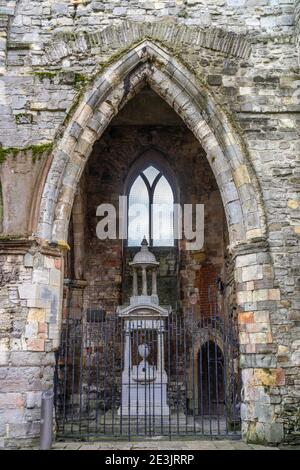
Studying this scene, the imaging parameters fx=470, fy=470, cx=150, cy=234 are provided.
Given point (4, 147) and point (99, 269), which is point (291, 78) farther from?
point (99, 269)

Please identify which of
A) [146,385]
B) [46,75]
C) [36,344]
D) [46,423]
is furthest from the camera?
[146,385]

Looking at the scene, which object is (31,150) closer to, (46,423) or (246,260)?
(246,260)

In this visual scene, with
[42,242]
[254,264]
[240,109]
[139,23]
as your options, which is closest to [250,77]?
[240,109]

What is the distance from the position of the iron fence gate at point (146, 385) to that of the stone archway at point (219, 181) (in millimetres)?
464

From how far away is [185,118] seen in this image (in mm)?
7301

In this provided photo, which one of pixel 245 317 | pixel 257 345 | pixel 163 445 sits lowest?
pixel 163 445

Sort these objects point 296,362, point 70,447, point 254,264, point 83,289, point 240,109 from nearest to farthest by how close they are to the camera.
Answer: point 70,447
point 296,362
point 254,264
point 240,109
point 83,289

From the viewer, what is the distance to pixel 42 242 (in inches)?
253

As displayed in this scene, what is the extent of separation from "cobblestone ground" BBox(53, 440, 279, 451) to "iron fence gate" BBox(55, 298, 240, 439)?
0.27m

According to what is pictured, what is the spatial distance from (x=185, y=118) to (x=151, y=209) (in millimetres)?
4145

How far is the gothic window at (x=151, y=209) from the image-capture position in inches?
438

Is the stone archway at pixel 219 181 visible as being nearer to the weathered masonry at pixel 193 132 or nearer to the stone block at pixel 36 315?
the weathered masonry at pixel 193 132

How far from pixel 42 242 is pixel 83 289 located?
380 centimetres

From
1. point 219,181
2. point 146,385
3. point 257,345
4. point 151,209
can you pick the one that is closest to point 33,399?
point 146,385
